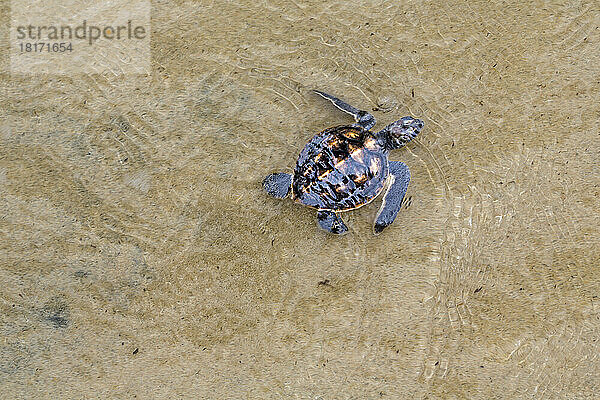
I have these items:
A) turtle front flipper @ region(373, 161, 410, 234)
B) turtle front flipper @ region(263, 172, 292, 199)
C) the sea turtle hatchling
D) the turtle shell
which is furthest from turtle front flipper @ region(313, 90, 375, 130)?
turtle front flipper @ region(263, 172, 292, 199)

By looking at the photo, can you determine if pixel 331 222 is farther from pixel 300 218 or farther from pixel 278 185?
pixel 278 185

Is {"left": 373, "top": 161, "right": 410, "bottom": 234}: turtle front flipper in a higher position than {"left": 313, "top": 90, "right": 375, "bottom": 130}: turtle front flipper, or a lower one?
lower

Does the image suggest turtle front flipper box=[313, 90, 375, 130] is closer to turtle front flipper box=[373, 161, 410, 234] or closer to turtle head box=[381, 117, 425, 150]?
turtle head box=[381, 117, 425, 150]

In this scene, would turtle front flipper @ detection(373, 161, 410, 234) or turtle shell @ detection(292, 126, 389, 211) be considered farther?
turtle front flipper @ detection(373, 161, 410, 234)

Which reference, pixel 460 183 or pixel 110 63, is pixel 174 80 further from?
pixel 460 183

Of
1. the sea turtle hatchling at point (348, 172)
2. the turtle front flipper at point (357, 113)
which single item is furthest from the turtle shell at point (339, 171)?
the turtle front flipper at point (357, 113)

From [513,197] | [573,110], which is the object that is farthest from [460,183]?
[573,110]
